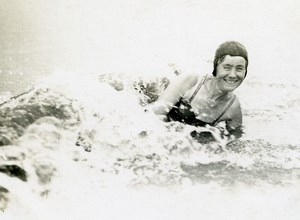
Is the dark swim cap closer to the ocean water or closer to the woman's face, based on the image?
the woman's face

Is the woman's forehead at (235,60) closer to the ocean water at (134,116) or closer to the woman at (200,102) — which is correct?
the woman at (200,102)

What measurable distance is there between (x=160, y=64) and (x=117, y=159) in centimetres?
82

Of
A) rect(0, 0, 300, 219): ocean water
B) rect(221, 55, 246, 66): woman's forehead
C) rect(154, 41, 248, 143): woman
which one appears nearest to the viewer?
rect(0, 0, 300, 219): ocean water

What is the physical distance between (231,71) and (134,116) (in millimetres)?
429

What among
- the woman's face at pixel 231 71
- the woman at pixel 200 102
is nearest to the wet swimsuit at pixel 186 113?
the woman at pixel 200 102

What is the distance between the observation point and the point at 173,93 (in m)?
1.69

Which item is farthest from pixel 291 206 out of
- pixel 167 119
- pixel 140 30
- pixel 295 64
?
pixel 140 30

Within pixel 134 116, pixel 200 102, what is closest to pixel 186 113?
pixel 200 102

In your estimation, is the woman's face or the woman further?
the woman

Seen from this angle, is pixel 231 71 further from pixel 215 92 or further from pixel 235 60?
pixel 215 92

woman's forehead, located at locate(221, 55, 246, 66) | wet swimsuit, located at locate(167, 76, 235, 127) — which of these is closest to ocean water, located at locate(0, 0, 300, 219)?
wet swimsuit, located at locate(167, 76, 235, 127)

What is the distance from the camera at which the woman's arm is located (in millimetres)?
1673

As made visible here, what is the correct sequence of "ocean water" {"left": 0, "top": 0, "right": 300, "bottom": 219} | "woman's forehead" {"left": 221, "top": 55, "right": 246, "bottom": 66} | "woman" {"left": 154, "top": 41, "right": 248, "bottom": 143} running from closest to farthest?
"ocean water" {"left": 0, "top": 0, "right": 300, "bottom": 219} → "woman's forehead" {"left": 221, "top": 55, "right": 246, "bottom": 66} → "woman" {"left": 154, "top": 41, "right": 248, "bottom": 143}

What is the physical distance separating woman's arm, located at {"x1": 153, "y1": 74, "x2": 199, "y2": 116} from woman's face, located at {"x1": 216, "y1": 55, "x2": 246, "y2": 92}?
0.45 feet
